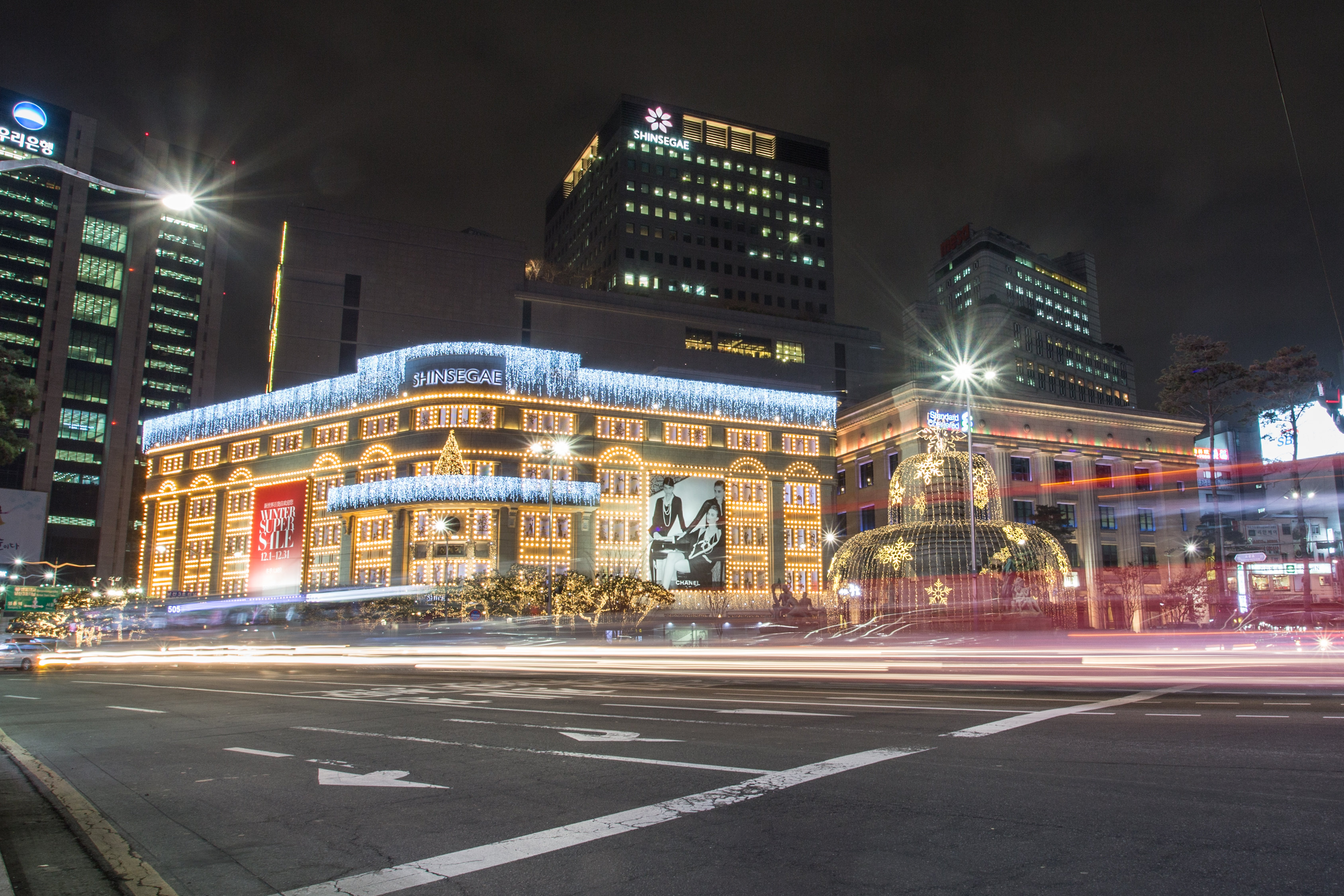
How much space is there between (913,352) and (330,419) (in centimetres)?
7209

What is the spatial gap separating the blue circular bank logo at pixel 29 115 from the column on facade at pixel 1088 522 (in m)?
72.4

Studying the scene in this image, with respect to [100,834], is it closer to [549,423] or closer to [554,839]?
[554,839]

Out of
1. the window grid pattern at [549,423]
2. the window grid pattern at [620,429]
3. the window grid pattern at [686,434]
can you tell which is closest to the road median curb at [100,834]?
the window grid pattern at [549,423]

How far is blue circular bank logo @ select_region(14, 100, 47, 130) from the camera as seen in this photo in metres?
15.6

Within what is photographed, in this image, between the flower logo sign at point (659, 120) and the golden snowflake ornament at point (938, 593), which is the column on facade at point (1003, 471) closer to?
the golden snowflake ornament at point (938, 593)

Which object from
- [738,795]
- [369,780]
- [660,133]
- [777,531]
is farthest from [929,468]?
[660,133]

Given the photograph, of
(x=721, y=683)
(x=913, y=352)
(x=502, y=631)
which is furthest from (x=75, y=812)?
(x=913, y=352)

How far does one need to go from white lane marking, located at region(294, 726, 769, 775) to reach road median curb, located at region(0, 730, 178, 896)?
11.1ft

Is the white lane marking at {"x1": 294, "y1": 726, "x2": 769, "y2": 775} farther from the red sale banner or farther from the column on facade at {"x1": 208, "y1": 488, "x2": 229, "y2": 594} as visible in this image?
the column on facade at {"x1": 208, "y1": 488, "x2": 229, "y2": 594}

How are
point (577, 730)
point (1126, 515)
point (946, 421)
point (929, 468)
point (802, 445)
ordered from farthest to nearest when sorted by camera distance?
point (1126, 515) < point (946, 421) < point (802, 445) < point (929, 468) < point (577, 730)

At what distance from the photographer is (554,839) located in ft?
21.0

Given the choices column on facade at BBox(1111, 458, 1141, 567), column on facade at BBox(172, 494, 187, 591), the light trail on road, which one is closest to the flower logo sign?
column on facade at BBox(1111, 458, 1141, 567)

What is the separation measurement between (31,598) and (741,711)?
64.7m

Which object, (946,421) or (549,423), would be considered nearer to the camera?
(549,423)
